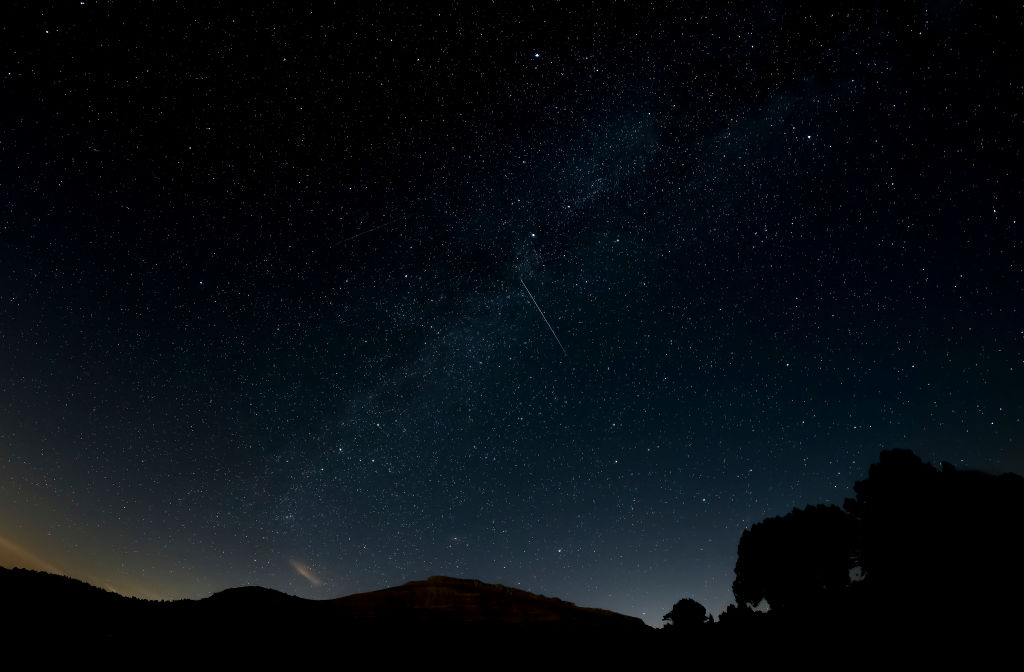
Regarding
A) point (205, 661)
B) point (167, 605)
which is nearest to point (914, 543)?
point (205, 661)

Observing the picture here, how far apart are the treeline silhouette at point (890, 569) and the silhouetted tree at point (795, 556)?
68 mm

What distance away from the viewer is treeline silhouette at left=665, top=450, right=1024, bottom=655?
962cm

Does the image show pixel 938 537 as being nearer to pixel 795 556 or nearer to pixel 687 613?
pixel 795 556

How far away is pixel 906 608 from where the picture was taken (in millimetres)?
10727

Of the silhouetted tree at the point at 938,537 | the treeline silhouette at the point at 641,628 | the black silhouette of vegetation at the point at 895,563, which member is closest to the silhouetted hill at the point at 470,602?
the black silhouette of vegetation at the point at 895,563

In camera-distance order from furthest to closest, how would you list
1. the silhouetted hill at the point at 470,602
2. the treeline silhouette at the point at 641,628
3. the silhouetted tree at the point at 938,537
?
the silhouetted hill at the point at 470,602, the silhouetted tree at the point at 938,537, the treeline silhouette at the point at 641,628

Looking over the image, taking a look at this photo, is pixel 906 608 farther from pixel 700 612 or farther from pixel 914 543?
pixel 700 612

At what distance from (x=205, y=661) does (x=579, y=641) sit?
31.3 ft

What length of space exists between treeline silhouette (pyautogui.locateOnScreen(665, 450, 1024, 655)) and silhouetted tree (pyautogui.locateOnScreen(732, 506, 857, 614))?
68 millimetres

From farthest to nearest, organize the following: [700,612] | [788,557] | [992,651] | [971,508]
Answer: [700,612], [788,557], [971,508], [992,651]

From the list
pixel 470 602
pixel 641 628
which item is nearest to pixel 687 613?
pixel 470 602

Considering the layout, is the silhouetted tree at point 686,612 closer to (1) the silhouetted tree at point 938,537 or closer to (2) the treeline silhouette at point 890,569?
(2) the treeline silhouette at point 890,569

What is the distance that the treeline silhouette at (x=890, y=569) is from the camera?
9625mm

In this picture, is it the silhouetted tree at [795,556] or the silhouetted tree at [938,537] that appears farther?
the silhouetted tree at [795,556]
